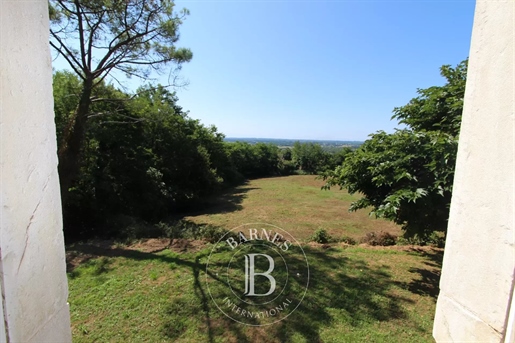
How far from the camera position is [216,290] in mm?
3234

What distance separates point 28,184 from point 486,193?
3.57ft

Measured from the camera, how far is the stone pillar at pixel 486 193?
Result: 59cm

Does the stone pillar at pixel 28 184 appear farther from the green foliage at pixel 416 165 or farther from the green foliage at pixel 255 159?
the green foliage at pixel 255 159

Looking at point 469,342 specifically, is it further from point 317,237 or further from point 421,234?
point 317,237

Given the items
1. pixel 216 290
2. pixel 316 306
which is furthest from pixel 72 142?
pixel 316 306

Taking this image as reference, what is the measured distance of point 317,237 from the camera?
19.3 ft

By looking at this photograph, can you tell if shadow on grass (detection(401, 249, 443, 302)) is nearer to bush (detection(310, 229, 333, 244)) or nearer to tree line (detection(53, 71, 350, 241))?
bush (detection(310, 229, 333, 244))

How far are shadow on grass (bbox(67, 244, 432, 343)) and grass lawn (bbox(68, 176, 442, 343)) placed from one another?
0.03ft

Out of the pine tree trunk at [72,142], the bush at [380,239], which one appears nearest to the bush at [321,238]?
the bush at [380,239]

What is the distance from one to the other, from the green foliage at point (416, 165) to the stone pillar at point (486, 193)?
2093mm

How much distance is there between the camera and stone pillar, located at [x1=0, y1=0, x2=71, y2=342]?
506 mm

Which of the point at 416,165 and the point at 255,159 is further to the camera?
the point at 255,159

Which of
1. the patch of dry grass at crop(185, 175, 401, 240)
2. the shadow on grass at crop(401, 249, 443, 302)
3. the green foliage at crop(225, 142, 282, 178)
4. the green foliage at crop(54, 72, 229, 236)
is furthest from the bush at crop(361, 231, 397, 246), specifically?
the green foliage at crop(225, 142, 282, 178)

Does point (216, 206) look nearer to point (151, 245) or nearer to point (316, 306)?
point (151, 245)
